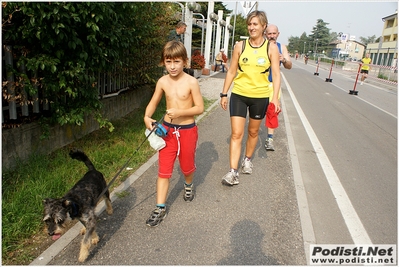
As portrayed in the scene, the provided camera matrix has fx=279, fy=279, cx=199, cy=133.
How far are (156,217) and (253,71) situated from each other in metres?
2.25

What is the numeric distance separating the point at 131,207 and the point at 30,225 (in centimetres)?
104

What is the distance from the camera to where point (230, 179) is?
12.9 feet

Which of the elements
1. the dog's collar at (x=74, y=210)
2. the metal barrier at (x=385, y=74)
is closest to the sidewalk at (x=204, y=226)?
the dog's collar at (x=74, y=210)

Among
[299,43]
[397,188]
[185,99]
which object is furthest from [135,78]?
[299,43]

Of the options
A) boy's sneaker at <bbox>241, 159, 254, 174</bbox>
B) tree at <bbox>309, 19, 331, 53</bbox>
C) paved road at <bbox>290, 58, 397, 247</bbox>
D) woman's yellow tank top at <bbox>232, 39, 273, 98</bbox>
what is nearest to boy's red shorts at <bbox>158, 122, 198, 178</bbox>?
woman's yellow tank top at <bbox>232, 39, 273, 98</bbox>

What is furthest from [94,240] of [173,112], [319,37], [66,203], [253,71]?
[319,37]

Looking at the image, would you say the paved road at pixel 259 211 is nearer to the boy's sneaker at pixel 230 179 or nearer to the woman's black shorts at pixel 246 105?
the boy's sneaker at pixel 230 179

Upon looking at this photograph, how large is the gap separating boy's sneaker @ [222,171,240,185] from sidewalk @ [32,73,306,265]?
8 cm

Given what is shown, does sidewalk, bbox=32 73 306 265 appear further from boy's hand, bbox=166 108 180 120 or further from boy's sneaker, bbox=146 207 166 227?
boy's hand, bbox=166 108 180 120

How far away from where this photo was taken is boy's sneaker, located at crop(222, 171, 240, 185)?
3.93 meters

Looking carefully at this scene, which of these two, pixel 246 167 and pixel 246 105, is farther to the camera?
pixel 246 167

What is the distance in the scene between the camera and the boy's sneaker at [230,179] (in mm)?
3934

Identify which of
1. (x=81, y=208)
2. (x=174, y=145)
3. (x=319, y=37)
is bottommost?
(x=81, y=208)

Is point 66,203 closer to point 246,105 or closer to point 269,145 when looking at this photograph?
point 246,105
